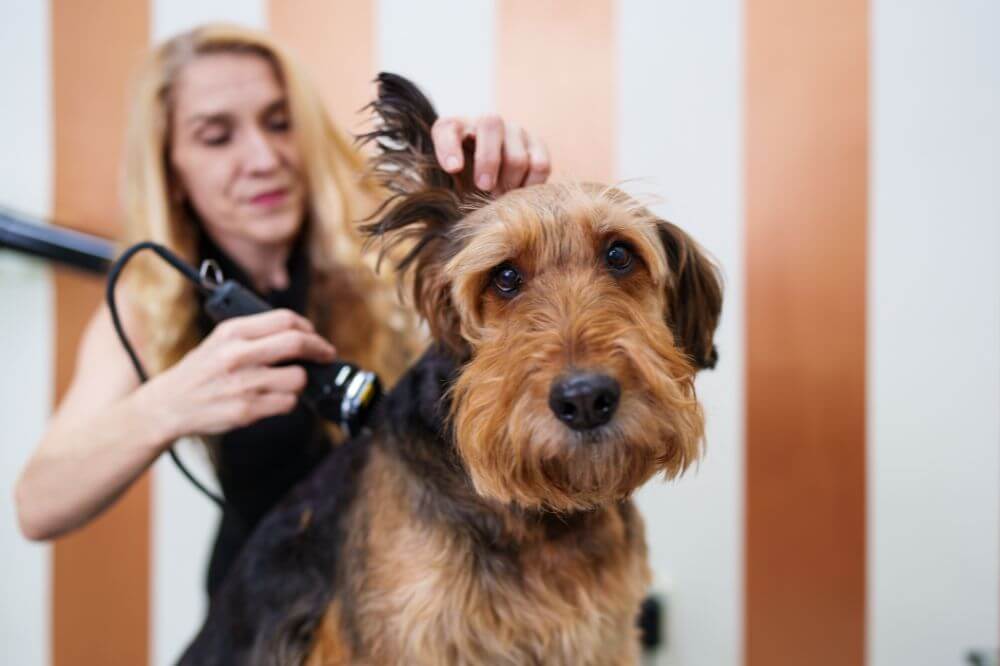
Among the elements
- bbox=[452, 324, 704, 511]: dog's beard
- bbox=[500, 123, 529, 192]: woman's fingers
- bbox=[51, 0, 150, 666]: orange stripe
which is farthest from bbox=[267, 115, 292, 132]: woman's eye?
bbox=[452, 324, 704, 511]: dog's beard

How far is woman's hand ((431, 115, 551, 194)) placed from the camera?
0.78 meters

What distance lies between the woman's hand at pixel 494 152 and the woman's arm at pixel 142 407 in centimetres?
37

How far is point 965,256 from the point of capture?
3.96 ft

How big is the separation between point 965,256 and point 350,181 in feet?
4.09

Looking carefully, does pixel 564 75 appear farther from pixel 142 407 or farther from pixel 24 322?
pixel 24 322

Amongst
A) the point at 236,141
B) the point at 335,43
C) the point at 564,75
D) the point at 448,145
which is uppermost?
the point at 335,43

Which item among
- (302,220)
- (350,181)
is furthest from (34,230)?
(350,181)

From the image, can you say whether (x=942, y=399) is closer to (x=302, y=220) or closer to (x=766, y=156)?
(x=766, y=156)

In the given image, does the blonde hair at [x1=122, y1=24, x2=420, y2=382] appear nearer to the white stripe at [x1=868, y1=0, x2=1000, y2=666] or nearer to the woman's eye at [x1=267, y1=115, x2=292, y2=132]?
the woman's eye at [x1=267, y1=115, x2=292, y2=132]

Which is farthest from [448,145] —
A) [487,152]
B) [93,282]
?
[93,282]

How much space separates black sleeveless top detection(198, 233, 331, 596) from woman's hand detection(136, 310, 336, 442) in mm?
318

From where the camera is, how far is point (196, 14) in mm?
1512

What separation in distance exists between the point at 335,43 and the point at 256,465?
3.14 feet

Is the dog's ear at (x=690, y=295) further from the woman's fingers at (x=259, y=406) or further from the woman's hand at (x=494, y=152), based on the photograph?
the woman's fingers at (x=259, y=406)
